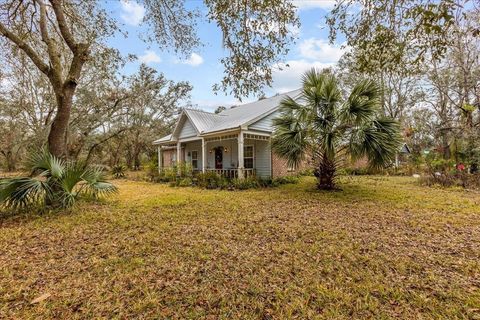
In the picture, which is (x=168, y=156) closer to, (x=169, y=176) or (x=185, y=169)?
(x=169, y=176)

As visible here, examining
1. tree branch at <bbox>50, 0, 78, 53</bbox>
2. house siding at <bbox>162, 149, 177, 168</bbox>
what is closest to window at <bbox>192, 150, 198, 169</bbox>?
house siding at <bbox>162, 149, 177, 168</bbox>

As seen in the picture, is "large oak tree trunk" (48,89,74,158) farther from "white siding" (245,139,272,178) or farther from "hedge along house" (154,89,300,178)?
"white siding" (245,139,272,178)

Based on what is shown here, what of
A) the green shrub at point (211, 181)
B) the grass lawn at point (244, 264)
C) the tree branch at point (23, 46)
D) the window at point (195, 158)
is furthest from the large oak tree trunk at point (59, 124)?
the window at point (195, 158)

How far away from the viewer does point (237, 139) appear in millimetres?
13570

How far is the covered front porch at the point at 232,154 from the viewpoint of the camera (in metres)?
12.6

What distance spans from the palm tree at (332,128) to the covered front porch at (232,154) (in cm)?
196

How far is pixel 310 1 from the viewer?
4.21 metres

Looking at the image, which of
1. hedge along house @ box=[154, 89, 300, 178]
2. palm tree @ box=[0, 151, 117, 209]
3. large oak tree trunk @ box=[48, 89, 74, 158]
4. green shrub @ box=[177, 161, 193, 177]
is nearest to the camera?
palm tree @ box=[0, 151, 117, 209]

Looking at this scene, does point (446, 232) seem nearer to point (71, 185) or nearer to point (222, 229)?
point (222, 229)

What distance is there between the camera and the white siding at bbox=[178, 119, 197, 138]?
14.9 meters

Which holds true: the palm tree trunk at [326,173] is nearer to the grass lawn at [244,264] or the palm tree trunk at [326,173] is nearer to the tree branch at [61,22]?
the grass lawn at [244,264]

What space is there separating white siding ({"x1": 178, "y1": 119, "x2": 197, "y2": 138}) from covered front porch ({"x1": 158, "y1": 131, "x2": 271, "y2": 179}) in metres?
0.34

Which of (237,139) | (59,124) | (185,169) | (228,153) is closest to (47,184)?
(59,124)

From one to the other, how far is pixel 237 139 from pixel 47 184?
29.2ft
